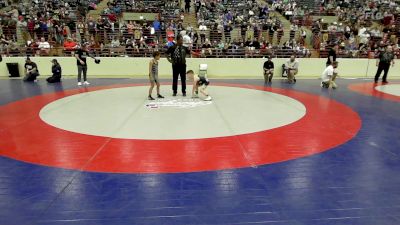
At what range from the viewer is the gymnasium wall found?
51.0 feet

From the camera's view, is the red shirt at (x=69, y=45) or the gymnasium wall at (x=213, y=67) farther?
the red shirt at (x=69, y=45)

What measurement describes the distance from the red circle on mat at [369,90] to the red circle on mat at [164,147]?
13.0ft

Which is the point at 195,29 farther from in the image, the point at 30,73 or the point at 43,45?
the point at 30,73

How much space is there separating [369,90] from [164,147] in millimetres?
9326

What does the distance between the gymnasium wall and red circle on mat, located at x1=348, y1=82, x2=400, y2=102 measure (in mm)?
3283

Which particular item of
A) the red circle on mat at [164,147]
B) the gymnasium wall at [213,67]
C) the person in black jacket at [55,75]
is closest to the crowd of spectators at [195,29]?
the gymnasium wall at [213,67]

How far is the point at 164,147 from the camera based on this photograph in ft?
18.6

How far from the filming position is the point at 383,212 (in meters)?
3.70

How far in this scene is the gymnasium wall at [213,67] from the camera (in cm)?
1555

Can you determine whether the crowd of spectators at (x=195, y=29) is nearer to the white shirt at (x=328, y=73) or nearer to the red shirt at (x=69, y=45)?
the red shirt at (x=69, y=45)

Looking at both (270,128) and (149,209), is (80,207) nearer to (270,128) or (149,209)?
(149,209)

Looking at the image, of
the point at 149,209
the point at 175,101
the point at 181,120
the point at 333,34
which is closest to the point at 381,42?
the point at 333,34

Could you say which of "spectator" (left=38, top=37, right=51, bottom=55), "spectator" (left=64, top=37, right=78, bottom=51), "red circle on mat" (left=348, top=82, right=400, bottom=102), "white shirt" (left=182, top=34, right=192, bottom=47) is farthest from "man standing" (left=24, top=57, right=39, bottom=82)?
"red circle on mat" (left=348, top=82, right=400, bottom=102)

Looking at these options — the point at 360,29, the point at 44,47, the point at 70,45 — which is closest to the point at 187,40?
the point at 70,45
